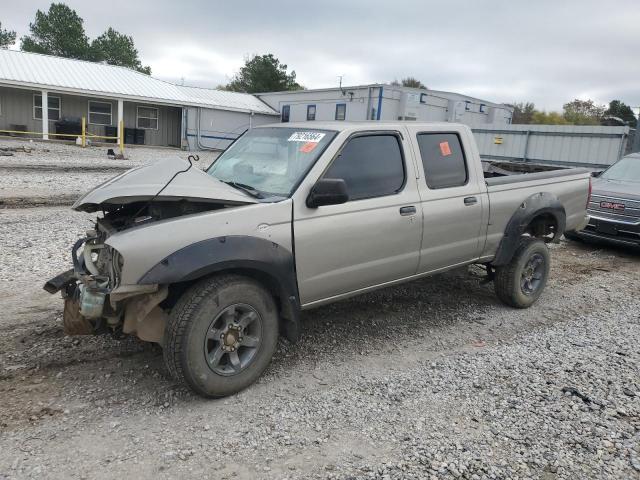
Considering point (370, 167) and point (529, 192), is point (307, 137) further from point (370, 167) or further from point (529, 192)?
point (529, 192)

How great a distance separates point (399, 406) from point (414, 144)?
7.57 feet

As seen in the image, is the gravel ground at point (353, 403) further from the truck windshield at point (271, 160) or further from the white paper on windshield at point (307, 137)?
the white paper on windshield at point (307, 137)

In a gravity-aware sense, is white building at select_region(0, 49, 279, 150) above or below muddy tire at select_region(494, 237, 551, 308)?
above

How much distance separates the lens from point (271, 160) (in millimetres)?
4387

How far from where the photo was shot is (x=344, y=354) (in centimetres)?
445

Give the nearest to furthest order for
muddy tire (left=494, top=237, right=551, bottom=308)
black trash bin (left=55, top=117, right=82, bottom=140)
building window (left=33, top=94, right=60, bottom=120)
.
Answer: muddy tire (left=494, top=237, right=551, bottom=308) < black trash bin (left=55, top=117, right=82, bottom=140) < building window (left=33, top=94, right=60, bottom=120)

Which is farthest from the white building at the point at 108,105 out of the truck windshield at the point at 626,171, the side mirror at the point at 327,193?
the side mirror at the point at 327,193

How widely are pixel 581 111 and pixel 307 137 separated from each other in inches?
2863

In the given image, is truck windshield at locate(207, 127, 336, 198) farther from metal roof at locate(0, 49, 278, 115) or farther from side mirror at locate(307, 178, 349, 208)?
metal roof at locate(0, 49, 278, 115)

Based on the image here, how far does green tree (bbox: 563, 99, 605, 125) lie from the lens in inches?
2337

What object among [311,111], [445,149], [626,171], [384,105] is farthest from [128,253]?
[311,111]

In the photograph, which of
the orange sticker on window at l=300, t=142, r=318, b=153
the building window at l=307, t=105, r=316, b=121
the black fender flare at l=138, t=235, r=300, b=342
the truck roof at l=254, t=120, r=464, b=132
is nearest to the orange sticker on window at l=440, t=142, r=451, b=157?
the truck roof at l=254, t=120, r=464, b=132

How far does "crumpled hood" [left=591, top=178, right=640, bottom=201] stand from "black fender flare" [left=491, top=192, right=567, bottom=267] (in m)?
3.75

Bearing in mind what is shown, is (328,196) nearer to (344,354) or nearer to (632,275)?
(344,354)
